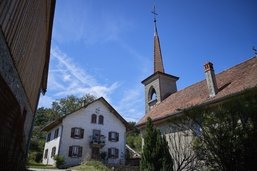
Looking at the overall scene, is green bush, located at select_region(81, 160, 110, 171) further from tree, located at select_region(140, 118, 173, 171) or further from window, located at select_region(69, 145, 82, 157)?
tree, located at select_region(140, 118, 173, 171)

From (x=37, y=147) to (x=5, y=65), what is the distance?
3757 cm

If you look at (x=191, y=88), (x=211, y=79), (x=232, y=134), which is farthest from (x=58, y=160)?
(x=232, y=134)

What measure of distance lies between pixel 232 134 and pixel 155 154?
544cm

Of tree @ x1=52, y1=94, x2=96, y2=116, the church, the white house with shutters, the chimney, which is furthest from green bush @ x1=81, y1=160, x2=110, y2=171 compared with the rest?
tree @ x1=52, y1=94, x2=96, y2=116

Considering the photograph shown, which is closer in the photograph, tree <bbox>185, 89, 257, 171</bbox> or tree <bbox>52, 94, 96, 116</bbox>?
tree <bbox>185, 89, 257, 171</bbox>

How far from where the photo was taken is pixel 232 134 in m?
7.83

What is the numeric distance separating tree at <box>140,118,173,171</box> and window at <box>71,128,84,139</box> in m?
17.3

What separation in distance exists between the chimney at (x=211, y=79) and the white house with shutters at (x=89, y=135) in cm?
1756

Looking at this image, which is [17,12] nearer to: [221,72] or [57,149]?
[221,72]

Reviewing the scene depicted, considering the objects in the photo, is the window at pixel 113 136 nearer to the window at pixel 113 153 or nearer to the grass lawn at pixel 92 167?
the window at pixel 113 153

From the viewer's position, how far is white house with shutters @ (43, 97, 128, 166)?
1070 inches

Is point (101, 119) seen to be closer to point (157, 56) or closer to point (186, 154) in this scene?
point (157, 56)

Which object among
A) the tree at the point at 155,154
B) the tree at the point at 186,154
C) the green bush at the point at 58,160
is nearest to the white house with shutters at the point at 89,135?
the green bush at the point at 58,160

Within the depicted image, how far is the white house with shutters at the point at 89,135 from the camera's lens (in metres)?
27.2
